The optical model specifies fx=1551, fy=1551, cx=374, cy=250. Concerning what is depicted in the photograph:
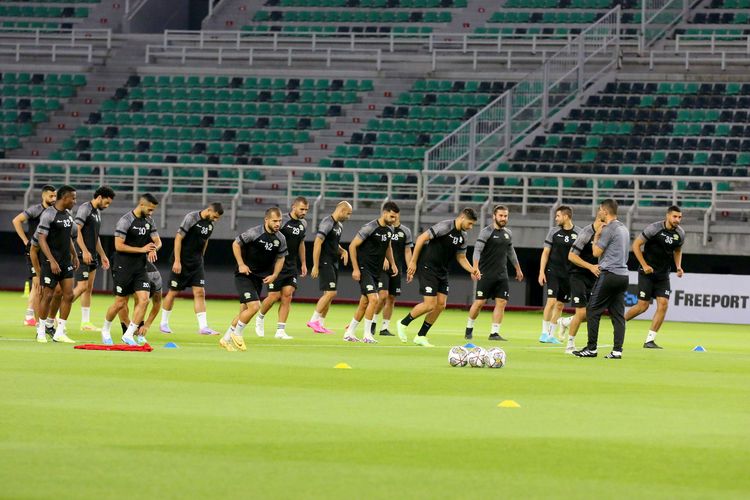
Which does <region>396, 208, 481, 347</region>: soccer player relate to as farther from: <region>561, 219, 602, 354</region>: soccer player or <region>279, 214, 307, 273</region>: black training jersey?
<region>279, 214, 307, 273</region>: black training jersey

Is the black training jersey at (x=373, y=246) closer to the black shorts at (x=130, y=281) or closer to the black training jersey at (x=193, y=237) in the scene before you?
the black training jersey at (x=193, y=237)

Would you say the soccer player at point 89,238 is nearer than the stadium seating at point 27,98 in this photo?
Yes

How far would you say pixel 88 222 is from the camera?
75.6 feet

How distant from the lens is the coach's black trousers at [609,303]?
65.2ft

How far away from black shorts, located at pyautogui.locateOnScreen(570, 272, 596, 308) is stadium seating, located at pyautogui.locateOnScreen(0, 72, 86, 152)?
94.4 feet

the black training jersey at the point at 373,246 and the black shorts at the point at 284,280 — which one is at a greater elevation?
the black training jersey at the point at 373,246

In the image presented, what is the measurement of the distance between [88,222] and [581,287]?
7338mm

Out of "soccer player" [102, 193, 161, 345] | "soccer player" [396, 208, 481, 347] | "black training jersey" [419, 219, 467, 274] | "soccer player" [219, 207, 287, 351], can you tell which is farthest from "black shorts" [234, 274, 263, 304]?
"black training jersey" [419, 219, 467, 274]

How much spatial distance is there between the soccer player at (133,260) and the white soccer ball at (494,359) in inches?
191

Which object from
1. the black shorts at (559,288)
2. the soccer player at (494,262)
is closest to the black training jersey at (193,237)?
the soccer player at (494,262)

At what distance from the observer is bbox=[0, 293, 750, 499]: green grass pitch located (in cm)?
902

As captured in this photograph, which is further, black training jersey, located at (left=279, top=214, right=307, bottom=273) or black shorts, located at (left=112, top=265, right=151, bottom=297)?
black training jersey, located at (left=279, top=214, right=307, bottom=273)

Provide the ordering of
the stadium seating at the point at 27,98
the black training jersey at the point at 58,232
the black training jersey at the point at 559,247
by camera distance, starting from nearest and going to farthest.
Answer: the black training jersey at the point at 58,232, the black training jersey at the point at 559,247, the stadium seating at the point at 27,98

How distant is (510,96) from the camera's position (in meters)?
42.0
